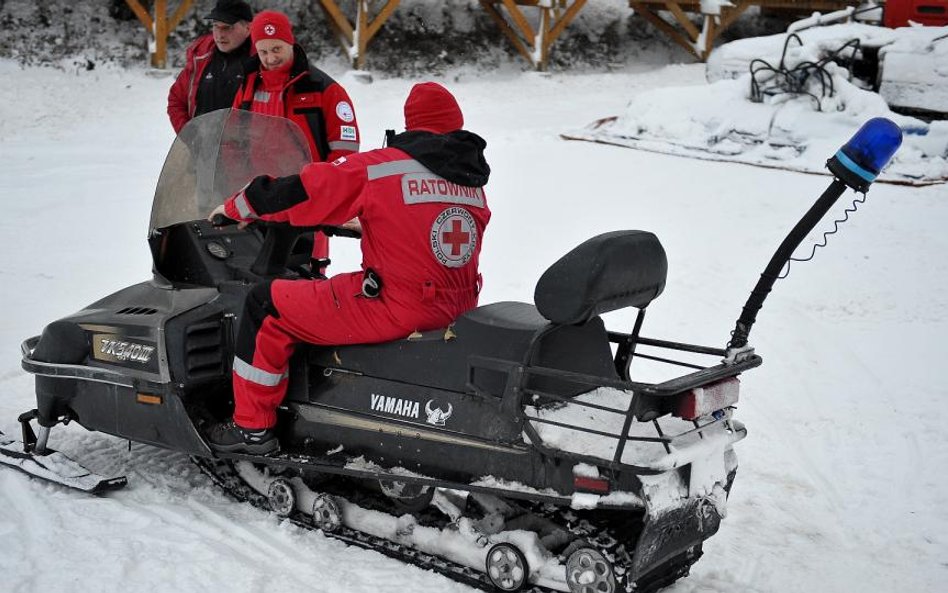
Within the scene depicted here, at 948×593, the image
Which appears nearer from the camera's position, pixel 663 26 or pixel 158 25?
pixel 158 25

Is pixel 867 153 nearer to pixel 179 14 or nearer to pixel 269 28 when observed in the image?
pixel 269 28

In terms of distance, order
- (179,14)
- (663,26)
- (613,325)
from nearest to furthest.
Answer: (613,325) → (179,14) → (663,26)

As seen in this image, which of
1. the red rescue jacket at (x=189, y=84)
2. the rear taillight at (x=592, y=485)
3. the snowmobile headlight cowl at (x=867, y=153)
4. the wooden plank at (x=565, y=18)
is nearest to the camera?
the snowmobile headlight cowl at (x=867, y=153)

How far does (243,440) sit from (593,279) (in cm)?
159

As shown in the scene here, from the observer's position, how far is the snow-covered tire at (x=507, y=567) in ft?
10.8

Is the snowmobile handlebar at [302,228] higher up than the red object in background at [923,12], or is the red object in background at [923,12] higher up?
the red object in background at [923,12]

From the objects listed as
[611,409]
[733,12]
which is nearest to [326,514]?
[611,409]

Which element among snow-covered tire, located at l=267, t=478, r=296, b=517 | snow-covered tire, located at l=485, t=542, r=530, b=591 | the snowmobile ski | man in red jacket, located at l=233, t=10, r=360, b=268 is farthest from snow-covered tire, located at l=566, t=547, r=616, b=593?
man in red jacket, located at l=233, t=10, r=360, b=268

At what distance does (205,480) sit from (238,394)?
66 cm

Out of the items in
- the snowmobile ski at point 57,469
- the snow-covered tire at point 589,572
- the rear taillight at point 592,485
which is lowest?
the snowmobile ski at point 57,469

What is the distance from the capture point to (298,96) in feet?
17.0

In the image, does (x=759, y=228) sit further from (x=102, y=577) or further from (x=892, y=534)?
(x=102, y=577)

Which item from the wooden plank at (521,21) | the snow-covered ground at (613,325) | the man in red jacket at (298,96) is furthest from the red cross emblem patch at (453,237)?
the wooden plank at (521,21)

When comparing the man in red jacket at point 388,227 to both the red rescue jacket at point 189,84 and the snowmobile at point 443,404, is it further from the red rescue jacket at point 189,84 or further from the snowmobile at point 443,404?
the red rescue jacket at point 189,84
